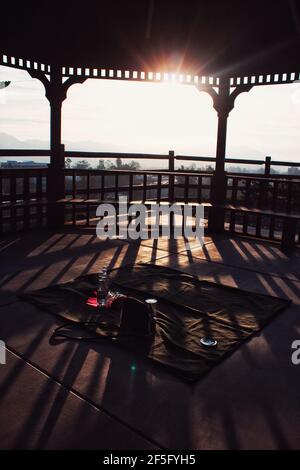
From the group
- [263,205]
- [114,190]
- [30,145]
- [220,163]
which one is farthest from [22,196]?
[30,145]

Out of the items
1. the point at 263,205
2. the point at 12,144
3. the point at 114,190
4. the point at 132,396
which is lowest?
the point at 132,396

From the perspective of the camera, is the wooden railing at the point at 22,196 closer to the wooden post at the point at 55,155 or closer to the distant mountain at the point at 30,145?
the wooden post at the point at 55,155

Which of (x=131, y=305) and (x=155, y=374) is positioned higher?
(x=131, y=305)

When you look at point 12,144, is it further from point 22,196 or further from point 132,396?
point 132,396

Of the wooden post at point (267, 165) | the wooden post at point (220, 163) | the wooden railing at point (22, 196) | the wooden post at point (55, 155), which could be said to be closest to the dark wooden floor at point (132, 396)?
the wooden railing at point (22, 196)

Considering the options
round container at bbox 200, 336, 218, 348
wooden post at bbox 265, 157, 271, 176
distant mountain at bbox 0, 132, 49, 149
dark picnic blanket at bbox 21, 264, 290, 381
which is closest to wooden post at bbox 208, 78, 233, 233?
wooden post at bbox 265, 157, 271, 176

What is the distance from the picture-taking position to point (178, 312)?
358 cm

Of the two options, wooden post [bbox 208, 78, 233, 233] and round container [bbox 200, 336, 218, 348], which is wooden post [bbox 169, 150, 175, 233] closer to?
wooden post [bbox 208, 78, 233, 233]

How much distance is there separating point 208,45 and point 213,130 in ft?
5.83

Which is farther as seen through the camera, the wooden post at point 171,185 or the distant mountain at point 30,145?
the distant mountain at point 30,145

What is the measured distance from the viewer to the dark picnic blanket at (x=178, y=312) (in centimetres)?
284

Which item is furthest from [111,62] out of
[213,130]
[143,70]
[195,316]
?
[195,316]

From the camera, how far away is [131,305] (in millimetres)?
3113
